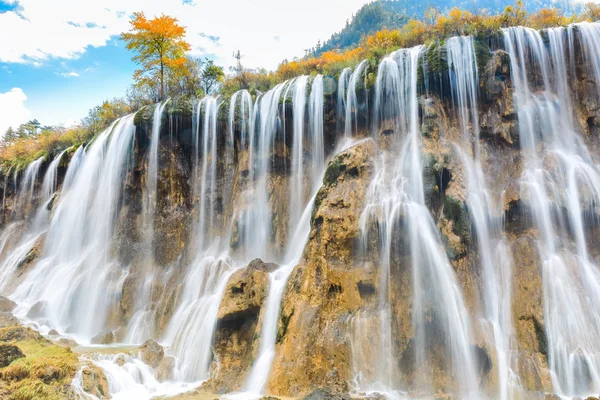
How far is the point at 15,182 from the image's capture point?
24.7 m

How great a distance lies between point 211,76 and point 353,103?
12.5 m

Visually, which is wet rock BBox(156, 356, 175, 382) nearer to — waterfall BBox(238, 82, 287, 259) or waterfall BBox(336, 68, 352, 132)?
waterfall BBox(238, 82, 287, 259)

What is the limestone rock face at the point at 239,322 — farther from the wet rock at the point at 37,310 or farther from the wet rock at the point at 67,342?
the wet rock at the point at 37,310

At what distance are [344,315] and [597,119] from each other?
Answer: 1127cm

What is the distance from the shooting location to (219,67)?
2378 centimetres

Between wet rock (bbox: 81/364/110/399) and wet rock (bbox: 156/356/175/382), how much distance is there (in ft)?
5.11

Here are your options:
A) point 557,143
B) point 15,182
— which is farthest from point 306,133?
point 15,182

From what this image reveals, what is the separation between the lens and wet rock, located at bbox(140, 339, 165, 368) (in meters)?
10.8

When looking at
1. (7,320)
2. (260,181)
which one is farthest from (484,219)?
(7,320)

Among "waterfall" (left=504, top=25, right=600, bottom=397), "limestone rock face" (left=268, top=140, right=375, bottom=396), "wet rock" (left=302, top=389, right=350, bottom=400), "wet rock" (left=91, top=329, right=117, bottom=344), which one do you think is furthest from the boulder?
"waterfall" (left=504, top=25, right=600, bottom=397)

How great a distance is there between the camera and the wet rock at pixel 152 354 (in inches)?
425

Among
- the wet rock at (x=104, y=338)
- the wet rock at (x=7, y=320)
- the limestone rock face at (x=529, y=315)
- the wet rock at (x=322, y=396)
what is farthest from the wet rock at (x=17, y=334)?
the limestone rock face at (x=529, y=315)

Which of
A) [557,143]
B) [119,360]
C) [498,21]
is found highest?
[498,21]

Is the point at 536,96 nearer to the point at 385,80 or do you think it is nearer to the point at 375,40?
the point at 385,80
